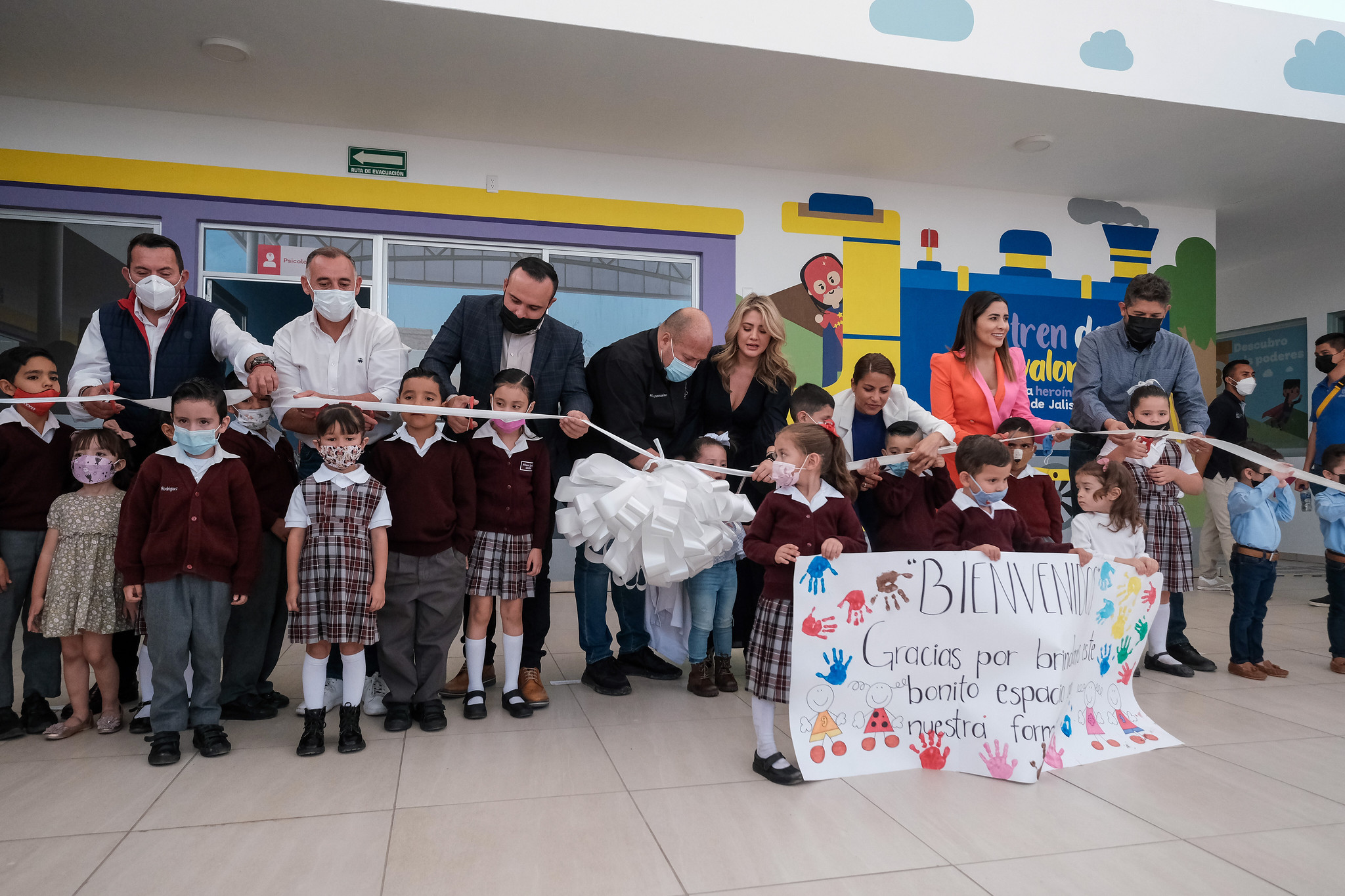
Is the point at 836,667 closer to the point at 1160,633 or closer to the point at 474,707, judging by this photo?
the point at 474,707

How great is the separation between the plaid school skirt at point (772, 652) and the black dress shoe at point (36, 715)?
2.52 m

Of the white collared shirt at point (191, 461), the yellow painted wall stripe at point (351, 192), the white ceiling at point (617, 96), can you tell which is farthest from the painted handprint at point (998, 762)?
the yellow painted wall stripe at point (351, 192)

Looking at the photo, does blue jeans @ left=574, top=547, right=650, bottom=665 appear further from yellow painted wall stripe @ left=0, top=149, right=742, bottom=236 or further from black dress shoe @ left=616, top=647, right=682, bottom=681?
yellow painted wall stripe @ left=0, top=149, right=742, bottom=236

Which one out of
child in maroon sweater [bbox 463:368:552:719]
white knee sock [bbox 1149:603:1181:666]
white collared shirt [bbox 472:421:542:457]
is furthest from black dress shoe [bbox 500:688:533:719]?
white knee sock [bbox 1149:603:1181:666]

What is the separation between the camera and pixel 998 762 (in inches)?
95.3

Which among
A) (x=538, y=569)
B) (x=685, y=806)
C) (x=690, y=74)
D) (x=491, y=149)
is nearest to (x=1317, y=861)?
(x=685, y=806)

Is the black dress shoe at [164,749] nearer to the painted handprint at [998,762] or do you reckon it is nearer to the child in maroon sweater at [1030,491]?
the painted handprint at [998,762]

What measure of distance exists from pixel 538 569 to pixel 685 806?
1233 millimetres

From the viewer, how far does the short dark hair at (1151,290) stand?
371 centimetres

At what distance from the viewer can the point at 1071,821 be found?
2113 millimetres

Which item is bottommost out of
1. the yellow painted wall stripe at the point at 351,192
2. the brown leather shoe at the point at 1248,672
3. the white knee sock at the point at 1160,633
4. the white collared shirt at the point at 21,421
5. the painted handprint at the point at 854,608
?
the brown leather shoe at the point at 1248,672

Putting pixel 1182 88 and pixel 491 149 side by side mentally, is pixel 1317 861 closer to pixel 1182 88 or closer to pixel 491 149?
pixel 1182 88

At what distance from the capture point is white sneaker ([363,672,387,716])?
304 centimetres

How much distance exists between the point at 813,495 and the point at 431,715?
5.22 feet
